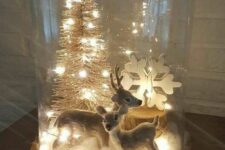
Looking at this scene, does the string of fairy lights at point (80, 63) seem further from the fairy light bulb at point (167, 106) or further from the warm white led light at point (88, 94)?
the fairy light bulb at point (167, 106)

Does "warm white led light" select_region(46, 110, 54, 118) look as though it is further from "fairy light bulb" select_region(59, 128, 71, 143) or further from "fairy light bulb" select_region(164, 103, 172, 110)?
"fairy light bulb" select_region(164, 103, 172, 110)

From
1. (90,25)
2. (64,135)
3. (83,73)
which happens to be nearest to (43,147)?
(64,135)

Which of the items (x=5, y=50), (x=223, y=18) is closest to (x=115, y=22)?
(x=223, y=18)

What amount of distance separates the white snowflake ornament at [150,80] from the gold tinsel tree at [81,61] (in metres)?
0.06

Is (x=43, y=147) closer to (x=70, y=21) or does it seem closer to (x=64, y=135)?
(x=64, y=135)

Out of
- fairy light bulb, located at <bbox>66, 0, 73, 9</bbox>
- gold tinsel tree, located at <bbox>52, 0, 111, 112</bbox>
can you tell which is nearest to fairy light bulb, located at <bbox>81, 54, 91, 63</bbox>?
gold tinsel tree, located at <bbox>52, 0, 111, 112</bbox>

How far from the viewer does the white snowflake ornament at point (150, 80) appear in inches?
29.2

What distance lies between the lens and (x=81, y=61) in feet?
2.45

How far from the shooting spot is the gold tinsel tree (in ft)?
2.43

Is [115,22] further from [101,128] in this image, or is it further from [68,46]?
[101,128]

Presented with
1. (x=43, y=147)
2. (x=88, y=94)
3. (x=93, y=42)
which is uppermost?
(x=93, y=42)

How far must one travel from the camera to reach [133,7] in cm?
83

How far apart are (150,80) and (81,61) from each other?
157 mm

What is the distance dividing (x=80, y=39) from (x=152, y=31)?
18 cm
